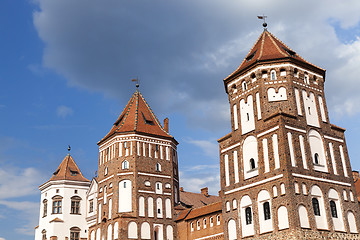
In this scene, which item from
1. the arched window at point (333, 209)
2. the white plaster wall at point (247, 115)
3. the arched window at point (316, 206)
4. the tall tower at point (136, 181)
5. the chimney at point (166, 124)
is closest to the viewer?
the arched window at point (316, 206)

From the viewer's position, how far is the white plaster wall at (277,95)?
108ft

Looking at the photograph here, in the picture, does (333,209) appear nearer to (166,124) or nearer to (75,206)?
(166,124)

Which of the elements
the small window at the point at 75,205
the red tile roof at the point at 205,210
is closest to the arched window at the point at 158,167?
the red tile roof at the point at 205,210

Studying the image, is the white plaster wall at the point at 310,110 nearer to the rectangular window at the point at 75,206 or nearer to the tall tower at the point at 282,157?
the tall tower at the point at 282,157

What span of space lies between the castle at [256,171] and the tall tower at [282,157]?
0.08 meters

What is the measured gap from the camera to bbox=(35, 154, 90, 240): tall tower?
50.3 m

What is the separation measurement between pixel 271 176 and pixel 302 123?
504 cm

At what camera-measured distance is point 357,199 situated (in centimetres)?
3272

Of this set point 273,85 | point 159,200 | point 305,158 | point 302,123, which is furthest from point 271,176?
point 159,200

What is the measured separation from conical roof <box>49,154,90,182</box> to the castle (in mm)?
8158

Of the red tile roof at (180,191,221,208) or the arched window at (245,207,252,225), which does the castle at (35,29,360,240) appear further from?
the red tile roof at (180,191,221,208)

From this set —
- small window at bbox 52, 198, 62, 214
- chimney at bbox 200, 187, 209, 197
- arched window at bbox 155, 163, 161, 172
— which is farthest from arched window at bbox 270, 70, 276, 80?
small window at bbox 52, 198, 62, 214

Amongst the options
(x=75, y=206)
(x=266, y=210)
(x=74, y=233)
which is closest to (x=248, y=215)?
(x=266, y=210)

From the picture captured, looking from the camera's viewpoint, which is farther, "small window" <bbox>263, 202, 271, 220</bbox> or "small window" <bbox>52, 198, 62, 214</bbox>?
"small window" <bbox>52, 198, 62, 214</bbox>
